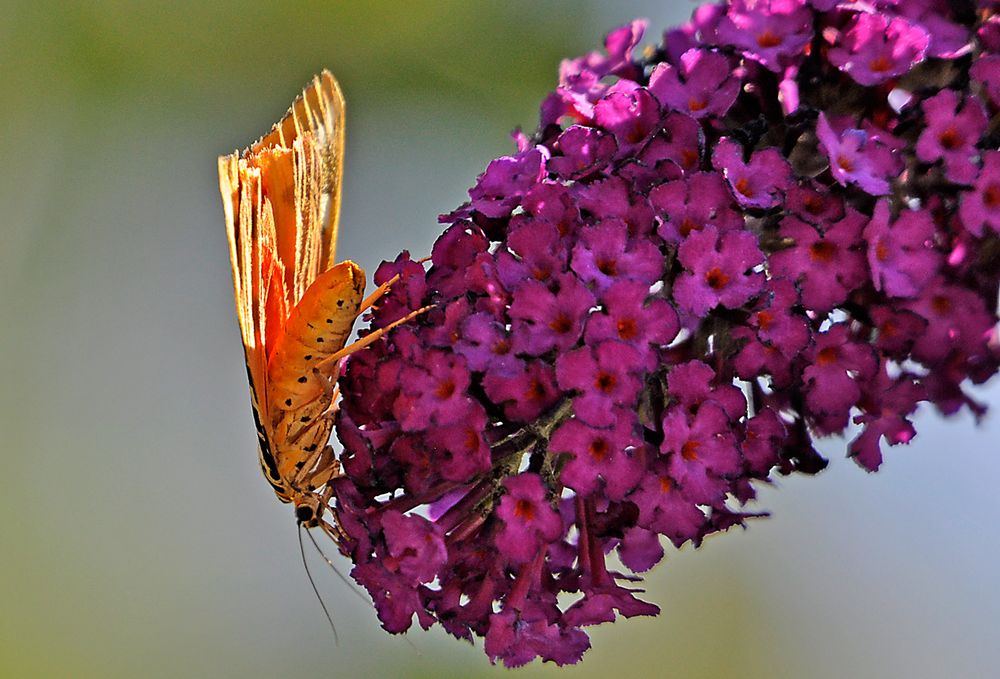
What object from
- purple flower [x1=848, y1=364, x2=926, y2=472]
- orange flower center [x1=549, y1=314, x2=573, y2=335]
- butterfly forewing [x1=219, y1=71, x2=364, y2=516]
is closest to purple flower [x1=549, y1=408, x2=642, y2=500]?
orange flower center [x1=549, y1=314, x2=573, y2=335]

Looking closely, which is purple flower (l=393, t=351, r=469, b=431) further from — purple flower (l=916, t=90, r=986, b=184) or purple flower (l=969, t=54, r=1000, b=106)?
purple flower (l=969, t=54, r=1000, b=106)

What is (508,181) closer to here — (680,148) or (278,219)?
(680,148)

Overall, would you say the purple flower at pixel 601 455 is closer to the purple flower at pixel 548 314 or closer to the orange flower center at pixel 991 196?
the purple flower at pixel 548 314

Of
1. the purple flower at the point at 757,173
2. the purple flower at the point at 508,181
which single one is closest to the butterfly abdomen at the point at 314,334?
the purple flower at the point at 508,181

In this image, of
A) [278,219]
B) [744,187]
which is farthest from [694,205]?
[278,219]

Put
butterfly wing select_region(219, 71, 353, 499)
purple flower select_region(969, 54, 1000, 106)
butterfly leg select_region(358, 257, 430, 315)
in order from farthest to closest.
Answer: butterfly wing select_region(219, 71, 353, 499)
butterfly leg select_region(358, 257, 430, 315)
purple flower select_region(969, 54, 1000, 106)

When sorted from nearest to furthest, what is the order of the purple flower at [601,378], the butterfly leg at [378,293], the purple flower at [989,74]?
the purple flower at [601,378]
the purple flower at [989,74]
the butterfly leg at [378,293]

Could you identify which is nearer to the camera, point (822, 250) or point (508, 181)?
point (822, 250)
